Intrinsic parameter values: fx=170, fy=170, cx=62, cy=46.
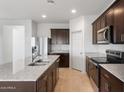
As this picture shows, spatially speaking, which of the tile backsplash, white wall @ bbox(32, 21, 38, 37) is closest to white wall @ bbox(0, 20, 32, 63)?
white wall @ bbox(32, 21, 38, 37)

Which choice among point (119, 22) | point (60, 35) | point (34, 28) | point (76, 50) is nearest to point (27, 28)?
point (34, 28)

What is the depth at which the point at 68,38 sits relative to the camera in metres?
10.1

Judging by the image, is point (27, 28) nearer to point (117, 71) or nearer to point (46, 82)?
point (46, 82)

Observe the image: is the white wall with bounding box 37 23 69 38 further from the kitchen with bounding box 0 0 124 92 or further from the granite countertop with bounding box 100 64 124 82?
the granite countertop with bounding box 100 64 124 82

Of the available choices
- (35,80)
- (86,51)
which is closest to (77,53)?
(86,51)

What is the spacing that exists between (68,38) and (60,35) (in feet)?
1.65

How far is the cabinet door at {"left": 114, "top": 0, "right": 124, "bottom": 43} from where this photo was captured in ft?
11.0

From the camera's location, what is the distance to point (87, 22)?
811 centimetres

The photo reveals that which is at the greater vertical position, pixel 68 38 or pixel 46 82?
pixel 68 38

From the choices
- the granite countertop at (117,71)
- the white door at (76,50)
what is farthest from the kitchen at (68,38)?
the granite countertop at (117,71)

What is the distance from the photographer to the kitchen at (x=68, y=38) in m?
4.18

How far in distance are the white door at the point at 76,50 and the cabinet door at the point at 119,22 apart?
459 cm

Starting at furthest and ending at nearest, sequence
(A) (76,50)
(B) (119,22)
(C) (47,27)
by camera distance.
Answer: (C) (47,27) < (A) (76,50) < (B) (119,22)

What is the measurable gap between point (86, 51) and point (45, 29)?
341cm
